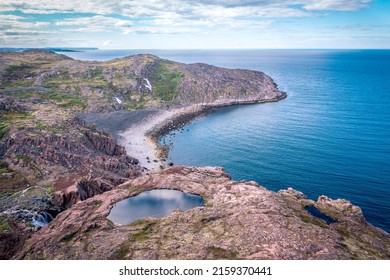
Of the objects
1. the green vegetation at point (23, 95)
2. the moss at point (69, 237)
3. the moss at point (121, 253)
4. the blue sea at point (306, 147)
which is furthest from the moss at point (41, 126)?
the moss at point (121, 253)

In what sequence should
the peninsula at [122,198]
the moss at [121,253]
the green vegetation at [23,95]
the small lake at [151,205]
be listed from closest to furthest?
the moss at [121,253] → the peninsula at [122,198] → the small lake at [151,205] → the green vegetation at [23,95]

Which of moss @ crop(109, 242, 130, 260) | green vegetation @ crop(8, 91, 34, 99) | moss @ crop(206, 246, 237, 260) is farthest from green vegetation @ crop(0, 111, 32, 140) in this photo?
moss @ crop(206, 246, 237, 260)

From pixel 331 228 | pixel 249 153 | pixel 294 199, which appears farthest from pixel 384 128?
pixel 331 228

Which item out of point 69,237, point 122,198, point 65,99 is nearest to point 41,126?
point 122,198

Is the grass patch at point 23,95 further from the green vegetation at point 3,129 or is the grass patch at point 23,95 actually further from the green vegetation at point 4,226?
the green vegetation at point 4,226

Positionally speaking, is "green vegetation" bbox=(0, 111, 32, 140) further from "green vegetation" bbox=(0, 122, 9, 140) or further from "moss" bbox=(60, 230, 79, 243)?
"moss" bbox=(60, 230, 79, 243)

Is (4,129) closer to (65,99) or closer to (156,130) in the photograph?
(156,130)
